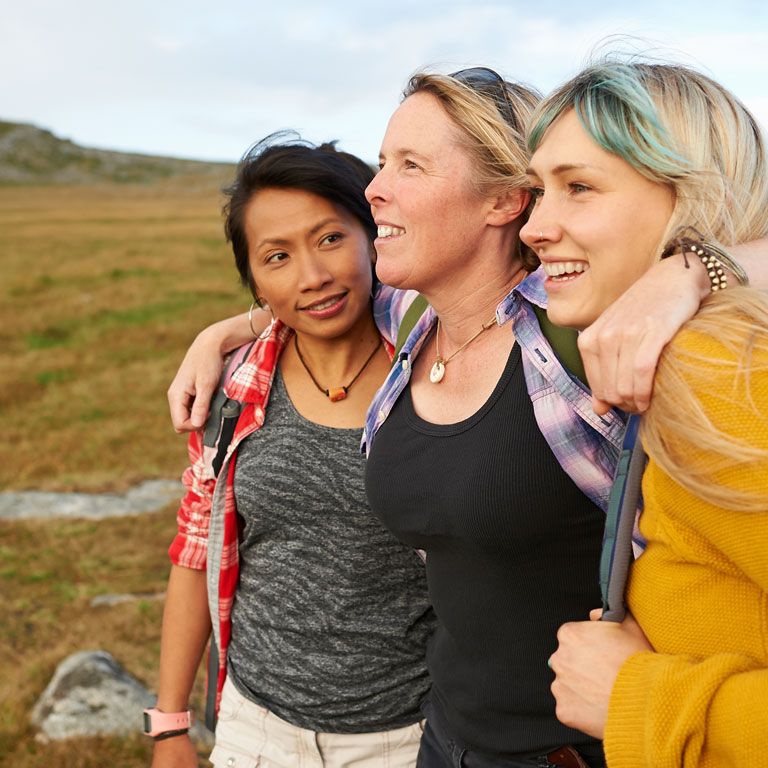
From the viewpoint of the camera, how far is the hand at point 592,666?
1.82 metres

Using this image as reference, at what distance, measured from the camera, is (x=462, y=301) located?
2.79m

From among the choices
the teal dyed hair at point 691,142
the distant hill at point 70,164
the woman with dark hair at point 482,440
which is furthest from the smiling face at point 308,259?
the distant hill at point 70,164

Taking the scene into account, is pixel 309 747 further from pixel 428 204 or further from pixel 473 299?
pixel 428 204

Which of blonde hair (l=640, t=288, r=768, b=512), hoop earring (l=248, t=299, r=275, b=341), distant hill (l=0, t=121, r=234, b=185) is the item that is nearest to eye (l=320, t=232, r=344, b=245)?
hoop earring (l=248, t=299, r=275, b=341)

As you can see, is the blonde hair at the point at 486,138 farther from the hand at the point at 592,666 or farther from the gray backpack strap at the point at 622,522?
the hand at the point at 592,666

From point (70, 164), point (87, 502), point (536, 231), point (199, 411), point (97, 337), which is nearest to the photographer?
point (536, 231)

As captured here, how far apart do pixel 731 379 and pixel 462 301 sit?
135cm

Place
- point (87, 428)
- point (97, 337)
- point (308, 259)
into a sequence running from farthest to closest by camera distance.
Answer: point (97, 337) < point (87, 428) < point (308, 259)

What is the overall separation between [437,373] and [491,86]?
3.25 feet

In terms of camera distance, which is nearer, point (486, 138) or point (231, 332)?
A: point (486, 138)

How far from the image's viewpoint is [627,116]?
75.4 inches

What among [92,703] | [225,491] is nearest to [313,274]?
[225,491]

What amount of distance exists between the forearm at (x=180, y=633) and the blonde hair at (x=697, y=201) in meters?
2.48

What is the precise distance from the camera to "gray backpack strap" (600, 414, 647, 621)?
5.98 feet
